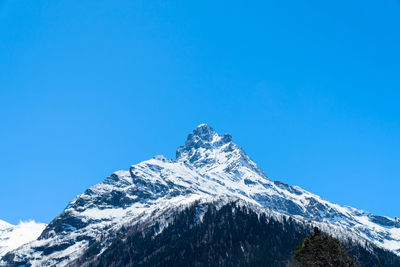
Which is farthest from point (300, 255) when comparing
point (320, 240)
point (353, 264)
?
point (353, 264)

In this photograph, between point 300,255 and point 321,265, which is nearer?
point 321,265

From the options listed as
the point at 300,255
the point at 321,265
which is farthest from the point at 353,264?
the point at 300,255

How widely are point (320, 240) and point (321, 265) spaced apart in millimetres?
3127

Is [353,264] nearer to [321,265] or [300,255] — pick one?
[321,265]

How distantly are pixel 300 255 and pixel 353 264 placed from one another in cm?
884

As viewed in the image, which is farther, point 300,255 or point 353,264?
point 300,255

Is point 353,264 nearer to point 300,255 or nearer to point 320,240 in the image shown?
point 320,240

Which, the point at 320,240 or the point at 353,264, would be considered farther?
the point at 320,240

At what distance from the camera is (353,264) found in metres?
47.5

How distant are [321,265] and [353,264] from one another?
3.93 metres

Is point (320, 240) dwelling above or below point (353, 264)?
above

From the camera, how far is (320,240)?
51.9 meters
